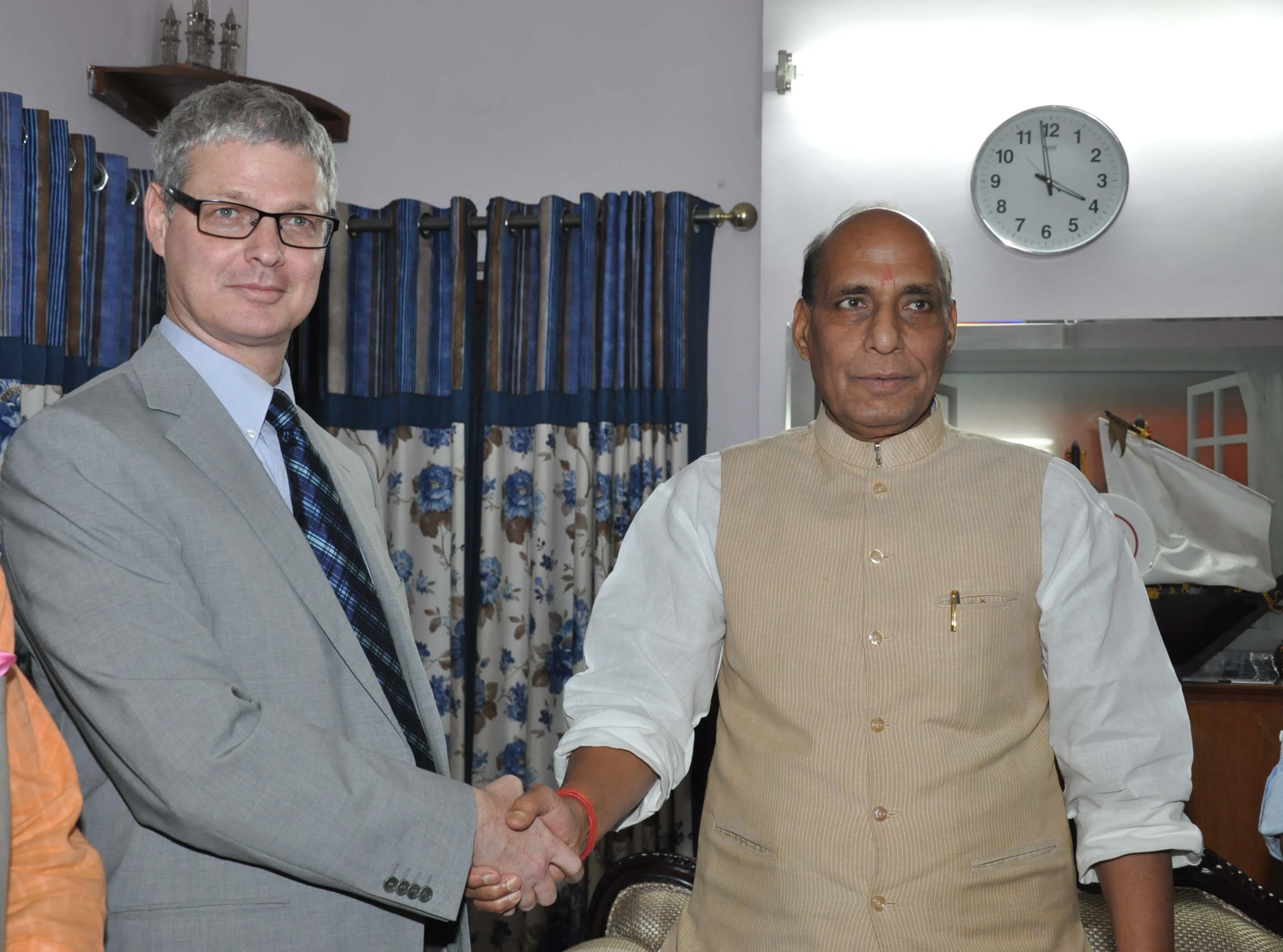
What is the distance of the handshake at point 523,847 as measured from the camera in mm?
1419

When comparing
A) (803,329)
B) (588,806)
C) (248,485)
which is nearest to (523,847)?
(588,806)

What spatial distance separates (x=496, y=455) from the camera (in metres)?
3.45

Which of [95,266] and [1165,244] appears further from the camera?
[1165,244]

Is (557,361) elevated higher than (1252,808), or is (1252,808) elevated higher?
(557,361)

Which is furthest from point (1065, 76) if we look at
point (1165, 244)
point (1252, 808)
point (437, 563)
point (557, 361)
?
point (437, 563)

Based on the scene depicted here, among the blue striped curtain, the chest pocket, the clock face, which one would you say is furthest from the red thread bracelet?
the clock face

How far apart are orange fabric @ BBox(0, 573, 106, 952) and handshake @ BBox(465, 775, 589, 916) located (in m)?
0.47

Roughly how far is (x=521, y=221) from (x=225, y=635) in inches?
94.9

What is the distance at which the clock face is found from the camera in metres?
2.96

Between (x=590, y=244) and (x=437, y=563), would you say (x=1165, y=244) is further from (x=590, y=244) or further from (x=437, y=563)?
(x=437, y=563)

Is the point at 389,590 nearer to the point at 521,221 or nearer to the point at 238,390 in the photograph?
the point at 238,390

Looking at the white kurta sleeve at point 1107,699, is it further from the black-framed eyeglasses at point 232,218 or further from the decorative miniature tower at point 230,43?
the decorative miniature tower at point 230,43

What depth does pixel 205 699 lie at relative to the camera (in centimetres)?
119

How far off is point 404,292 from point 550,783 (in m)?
1.53
